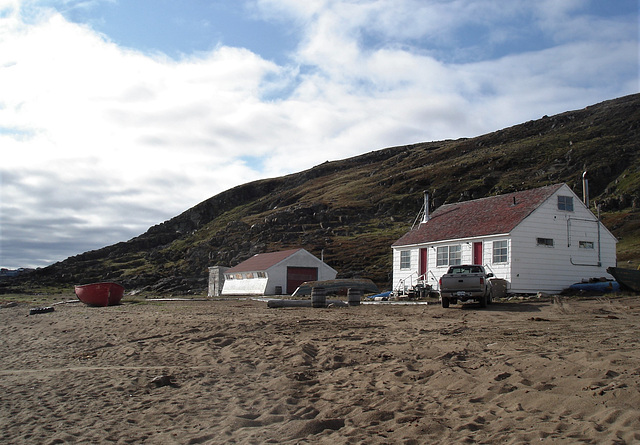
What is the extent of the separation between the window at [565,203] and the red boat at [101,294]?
26.2m

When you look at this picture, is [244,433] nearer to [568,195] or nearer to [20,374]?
[20,374]

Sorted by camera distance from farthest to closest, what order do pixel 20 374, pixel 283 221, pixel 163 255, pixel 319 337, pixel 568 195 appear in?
1. pixel 163 255
2. pixel 283 221
3. pixel 568 195
4. pixel 319 337
5. pixel 20 374

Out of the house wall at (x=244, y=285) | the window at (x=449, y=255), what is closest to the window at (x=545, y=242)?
the window at (x=449, y=255)

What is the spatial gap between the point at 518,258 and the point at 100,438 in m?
23.8

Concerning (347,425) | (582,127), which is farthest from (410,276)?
(582,127)

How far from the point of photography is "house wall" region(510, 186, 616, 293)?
27.5 m

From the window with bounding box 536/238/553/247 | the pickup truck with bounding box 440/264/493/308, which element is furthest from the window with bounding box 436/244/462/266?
the pickup truck with bounding box 440/264/493/308

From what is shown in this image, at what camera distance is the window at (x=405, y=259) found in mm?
34469

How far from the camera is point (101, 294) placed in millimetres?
33188

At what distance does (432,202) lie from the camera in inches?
4390

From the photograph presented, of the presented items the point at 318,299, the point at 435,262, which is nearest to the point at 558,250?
the point at 435,262

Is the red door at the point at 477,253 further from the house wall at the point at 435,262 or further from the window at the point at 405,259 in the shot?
the window at the point at 405,259

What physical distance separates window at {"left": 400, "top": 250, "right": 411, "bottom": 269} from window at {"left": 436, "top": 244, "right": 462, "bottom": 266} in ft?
9.62

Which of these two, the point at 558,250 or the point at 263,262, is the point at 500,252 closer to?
the point at 558,250
